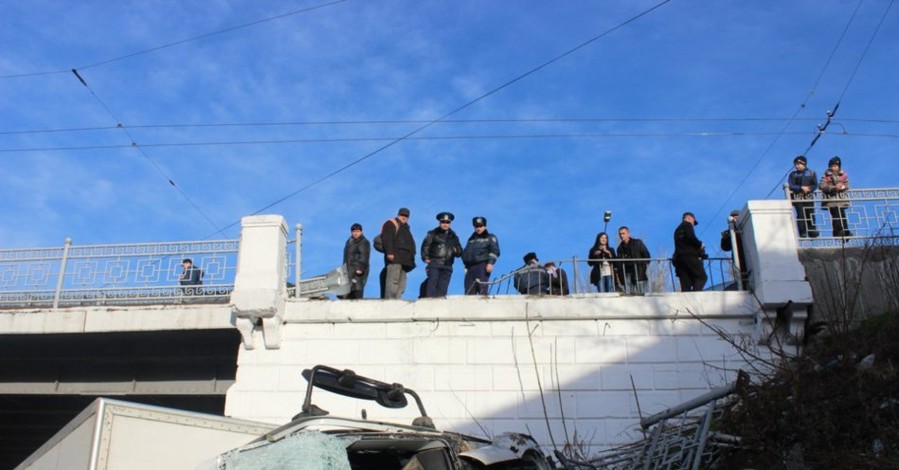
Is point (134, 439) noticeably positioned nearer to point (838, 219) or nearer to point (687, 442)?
point (687, 442)

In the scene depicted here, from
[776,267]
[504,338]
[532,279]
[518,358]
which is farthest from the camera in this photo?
[532,279]

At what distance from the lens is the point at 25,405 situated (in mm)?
16188

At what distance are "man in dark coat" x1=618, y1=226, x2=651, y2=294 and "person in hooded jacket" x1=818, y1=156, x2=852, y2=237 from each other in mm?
2616

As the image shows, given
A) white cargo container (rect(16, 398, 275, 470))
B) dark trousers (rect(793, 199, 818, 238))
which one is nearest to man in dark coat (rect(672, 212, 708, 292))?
dark trousers (rect(793, 199, 818, 238))

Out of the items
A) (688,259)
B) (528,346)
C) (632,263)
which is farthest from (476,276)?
(688,259)

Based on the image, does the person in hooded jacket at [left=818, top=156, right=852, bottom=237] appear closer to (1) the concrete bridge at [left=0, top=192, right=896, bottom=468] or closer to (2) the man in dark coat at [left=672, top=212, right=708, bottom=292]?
(1) the concrete bridge at [left=0, top=192, right=896, bottom=468]

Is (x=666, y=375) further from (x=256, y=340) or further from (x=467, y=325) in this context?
(x=256, y=340)

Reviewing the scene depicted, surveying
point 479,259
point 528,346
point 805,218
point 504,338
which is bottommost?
point 528,346

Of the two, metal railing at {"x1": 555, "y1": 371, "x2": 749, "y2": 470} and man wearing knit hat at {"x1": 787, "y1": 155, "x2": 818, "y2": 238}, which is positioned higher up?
man wearing knit hat at {"x1": 787, "y1": 155, "x2": 818, "y2": 238}

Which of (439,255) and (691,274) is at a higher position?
(439,255)

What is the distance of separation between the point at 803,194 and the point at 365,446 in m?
9.35

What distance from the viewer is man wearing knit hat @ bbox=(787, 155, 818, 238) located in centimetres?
1220

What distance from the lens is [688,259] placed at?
12.3 meters

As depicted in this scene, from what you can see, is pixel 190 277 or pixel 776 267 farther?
pixel 190 277
